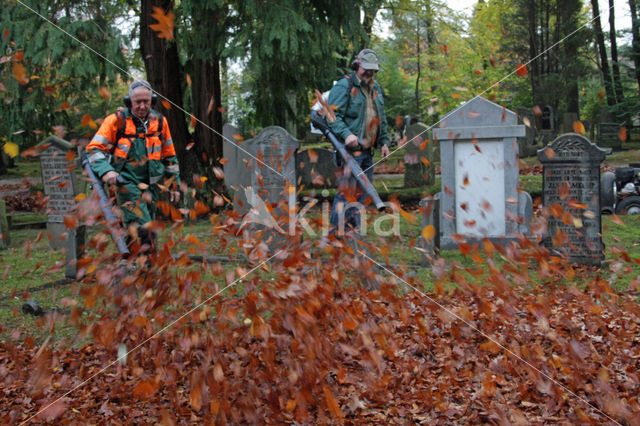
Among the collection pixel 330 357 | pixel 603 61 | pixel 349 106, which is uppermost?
pixel 603 61

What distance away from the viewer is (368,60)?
20.3 feet

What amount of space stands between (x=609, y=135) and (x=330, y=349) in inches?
786

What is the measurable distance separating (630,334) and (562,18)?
16422 mm

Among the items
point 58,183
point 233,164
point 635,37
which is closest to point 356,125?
point 58,183

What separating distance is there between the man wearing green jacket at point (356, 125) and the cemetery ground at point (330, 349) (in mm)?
433

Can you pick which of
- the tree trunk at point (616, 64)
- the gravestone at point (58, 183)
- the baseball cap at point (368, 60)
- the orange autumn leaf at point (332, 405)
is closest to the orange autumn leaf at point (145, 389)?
the orange autumn leaf at point (332, 405)

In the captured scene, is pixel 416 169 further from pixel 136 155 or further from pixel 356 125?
pixel 136 155

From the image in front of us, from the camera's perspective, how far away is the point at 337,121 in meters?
6.34

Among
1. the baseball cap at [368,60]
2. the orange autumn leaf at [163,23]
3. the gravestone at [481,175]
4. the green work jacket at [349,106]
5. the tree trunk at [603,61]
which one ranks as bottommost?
the gravestone at [481,175]

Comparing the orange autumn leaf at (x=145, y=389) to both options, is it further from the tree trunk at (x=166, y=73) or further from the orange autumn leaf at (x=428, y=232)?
the tree trunk at (x=166, y=73)

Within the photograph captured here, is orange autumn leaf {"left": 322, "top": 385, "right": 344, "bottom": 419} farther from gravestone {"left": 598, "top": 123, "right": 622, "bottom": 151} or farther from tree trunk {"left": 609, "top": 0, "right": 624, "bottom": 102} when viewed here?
tree trunk {"left": 609, "top": 0, "right": 624, "bottom": 102}

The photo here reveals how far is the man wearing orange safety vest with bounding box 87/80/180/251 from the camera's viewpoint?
5.55 metres

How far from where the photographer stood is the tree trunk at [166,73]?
10570mm

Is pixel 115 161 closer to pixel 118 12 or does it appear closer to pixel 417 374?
pixel 417 374
